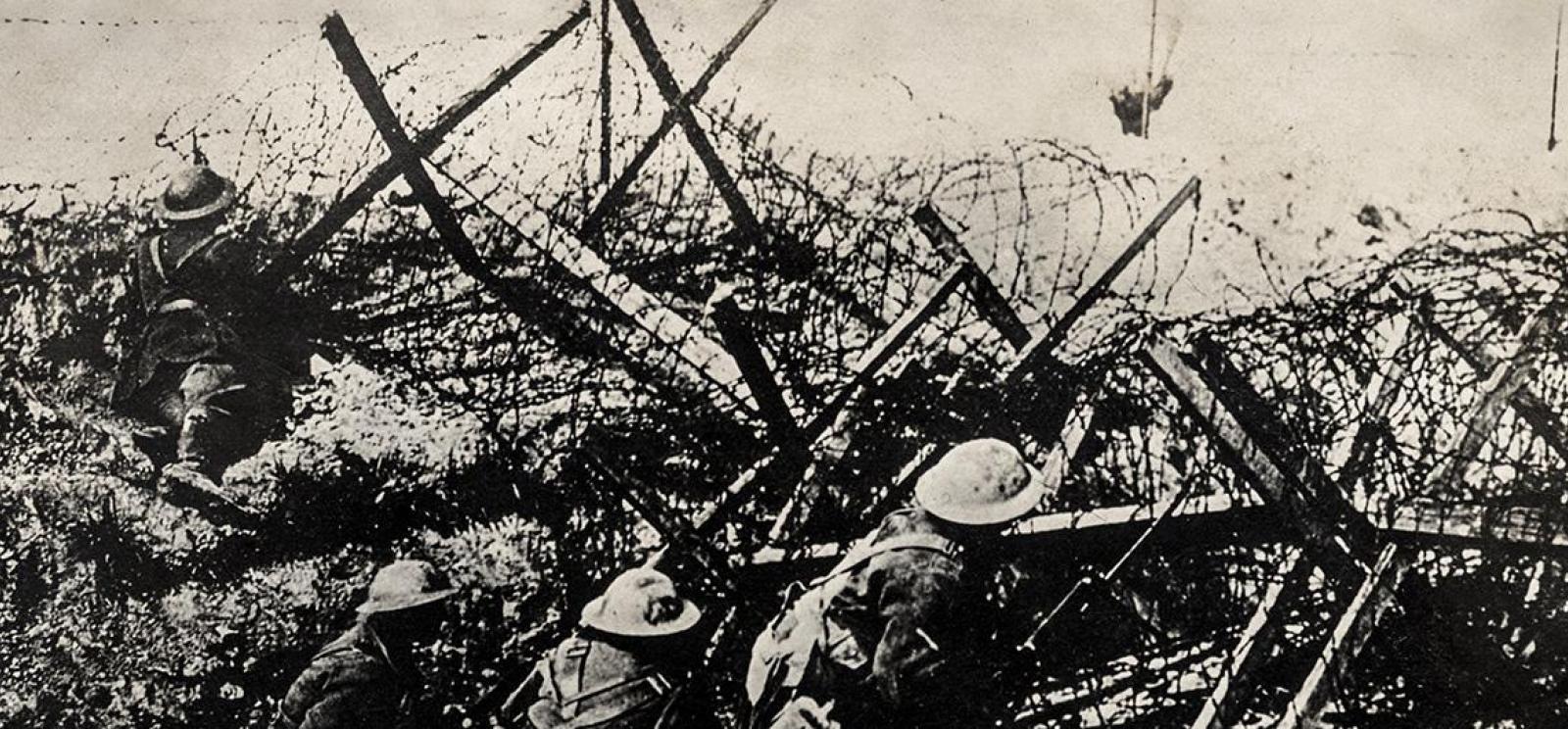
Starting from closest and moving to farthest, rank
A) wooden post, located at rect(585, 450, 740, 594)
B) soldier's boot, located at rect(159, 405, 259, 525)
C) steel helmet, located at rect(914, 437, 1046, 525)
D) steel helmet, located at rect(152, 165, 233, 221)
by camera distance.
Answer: steel helmet, located at rect(914, 437, 1046, 525)
wooden post, located at rect(585, 450, 740, 594)
soldier's boot, located at rect(159, 405, 259, 525)
steel helmet, located at rect(152, 165, 233, 221)

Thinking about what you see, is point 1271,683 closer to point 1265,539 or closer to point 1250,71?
point 1265,539

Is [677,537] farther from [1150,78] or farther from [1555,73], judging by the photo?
[1555,73]

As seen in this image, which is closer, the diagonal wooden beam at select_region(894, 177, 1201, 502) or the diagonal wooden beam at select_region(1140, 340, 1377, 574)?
the diagonal wooden beam at select_region(1140, 340, 1377, 574)

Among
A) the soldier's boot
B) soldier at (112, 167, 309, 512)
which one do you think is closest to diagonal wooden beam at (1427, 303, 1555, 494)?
the soldier's boot

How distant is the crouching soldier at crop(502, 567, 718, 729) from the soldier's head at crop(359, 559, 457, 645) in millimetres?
567

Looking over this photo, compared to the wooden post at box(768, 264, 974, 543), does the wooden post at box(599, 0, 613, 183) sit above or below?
above

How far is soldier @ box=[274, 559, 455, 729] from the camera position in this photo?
3.92m

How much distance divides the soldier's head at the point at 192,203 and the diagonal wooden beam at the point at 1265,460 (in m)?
4.93

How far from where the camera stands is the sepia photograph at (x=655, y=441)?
3982 mm

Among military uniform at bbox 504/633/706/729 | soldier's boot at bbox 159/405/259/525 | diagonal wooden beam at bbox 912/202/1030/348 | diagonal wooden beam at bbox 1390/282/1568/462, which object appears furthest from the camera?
soldier's boot at bbox 159/405/259/525

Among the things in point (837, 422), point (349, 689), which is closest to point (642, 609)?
point (349, 689)

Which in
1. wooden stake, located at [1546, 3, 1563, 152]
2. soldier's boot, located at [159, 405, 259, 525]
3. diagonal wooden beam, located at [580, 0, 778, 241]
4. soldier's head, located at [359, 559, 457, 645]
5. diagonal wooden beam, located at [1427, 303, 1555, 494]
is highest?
wooden stake, located at [1546, 3, 1563, 152]

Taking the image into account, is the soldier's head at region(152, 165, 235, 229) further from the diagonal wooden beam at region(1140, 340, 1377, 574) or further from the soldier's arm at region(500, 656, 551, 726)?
the diagonal wooden beam at region(1140, 340, 1377, 574)

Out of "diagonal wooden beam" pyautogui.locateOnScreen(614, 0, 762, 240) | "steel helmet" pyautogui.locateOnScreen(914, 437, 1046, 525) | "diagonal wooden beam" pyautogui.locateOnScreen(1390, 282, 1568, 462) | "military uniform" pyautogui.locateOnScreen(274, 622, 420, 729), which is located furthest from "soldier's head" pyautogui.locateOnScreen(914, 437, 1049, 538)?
"diagonal wooden beam" pyautogui.locateOnScreen(614, 0, 762, 240)
